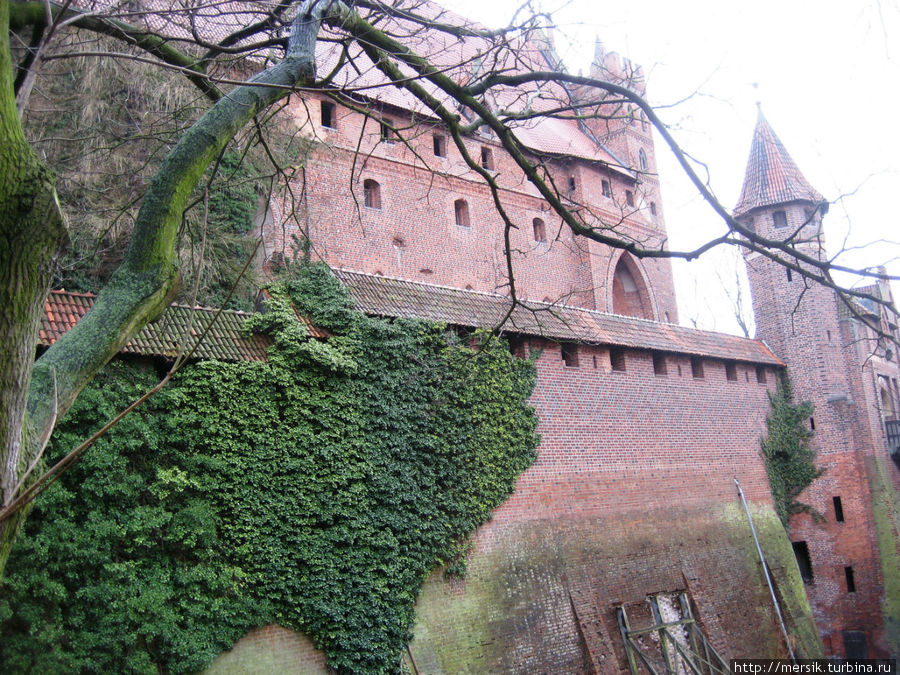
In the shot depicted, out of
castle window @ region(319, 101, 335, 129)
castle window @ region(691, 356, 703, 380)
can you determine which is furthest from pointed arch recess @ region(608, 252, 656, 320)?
castle window @ region(319, 101, 335, 129)

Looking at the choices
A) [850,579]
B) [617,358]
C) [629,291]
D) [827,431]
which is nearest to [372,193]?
[617,358]

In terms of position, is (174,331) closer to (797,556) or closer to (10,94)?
(10,94)

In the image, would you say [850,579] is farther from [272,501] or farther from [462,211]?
[272,501]

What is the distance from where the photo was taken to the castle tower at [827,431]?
1691 centimetres

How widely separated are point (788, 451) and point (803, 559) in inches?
96.0

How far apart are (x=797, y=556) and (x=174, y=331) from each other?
14.7 m

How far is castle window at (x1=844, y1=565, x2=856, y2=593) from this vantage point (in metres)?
17.1

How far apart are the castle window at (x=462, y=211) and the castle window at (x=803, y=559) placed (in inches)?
423

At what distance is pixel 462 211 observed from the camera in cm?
2072

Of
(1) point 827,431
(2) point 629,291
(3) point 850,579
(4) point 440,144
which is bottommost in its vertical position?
(3) point 850,579

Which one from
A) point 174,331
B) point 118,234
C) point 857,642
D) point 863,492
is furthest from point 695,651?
point 118,234

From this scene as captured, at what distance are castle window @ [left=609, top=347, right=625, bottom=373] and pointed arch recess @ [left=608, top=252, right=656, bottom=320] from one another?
1034 centimetres

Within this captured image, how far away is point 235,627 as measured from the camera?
8.22 meters

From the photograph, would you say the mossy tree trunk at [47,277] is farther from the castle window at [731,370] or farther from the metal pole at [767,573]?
the castle window at [731,370]
